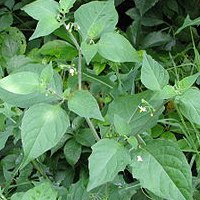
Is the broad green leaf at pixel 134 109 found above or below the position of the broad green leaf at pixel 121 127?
below

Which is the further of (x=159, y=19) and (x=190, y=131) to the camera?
(x=159, y=19)

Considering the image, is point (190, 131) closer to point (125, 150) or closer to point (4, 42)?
point (125, 150)

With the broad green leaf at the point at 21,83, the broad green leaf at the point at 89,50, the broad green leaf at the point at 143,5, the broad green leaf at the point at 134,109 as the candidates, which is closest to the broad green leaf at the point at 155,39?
the broad green leaf at the point at 143,5

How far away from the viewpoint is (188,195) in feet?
2.92

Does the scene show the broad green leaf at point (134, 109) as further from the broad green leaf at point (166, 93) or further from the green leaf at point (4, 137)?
the green leaf at point (4, 137)

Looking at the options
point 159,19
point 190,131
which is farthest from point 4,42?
point 190,131

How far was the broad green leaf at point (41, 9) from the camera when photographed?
1052 mm

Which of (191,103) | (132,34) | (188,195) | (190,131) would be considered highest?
(191,103)

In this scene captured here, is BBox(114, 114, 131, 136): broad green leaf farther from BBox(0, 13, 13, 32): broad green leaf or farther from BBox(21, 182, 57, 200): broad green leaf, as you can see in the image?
BBox(0, 13, 13, 32): broad green leaf

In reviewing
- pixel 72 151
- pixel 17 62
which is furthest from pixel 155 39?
pixel 72 151

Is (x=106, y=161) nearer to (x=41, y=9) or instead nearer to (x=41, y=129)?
(x=41, y=129)

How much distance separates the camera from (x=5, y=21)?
2.09 m

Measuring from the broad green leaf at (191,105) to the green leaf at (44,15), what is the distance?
35 cm

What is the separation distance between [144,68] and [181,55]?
1.03 meters
